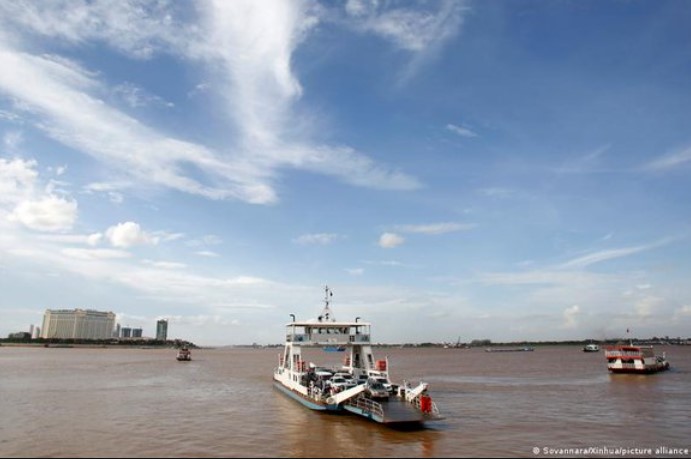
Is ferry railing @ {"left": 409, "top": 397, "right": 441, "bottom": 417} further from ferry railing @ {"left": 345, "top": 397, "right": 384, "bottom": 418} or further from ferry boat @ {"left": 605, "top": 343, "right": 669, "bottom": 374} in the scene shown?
ferry boat @ {"left": 605, "top": 343, "right": 669, "bottom": 374}

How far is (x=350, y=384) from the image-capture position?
2994cm

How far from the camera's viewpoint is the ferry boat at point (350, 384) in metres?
24.8

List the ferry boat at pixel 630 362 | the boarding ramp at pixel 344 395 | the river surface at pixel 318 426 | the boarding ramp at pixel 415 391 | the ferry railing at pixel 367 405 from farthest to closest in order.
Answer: the ferry boat at pixel 630 362, the boarding ramp at pixel 344 395, the boarding ramp at pixel 415 391, the ferry railing at pixel 367 405, the river surface at pixel 318 426

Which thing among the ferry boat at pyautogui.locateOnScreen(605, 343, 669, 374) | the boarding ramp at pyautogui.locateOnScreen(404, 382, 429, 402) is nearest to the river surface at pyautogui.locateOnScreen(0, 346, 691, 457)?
the boarding ramp at pyautogui.locateOnScreen(404, 382, 429, 402)

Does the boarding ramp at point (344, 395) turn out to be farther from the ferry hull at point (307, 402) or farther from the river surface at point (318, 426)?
the river surface at point (318, 426)

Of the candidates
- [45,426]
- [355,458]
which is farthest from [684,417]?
[45,426]

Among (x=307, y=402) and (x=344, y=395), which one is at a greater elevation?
(x=344, y=395)

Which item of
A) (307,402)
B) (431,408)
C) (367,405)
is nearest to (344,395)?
(367,405)

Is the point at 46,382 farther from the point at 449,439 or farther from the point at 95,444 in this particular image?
the point at 449,439

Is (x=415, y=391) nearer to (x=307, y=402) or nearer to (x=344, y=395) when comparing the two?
(x=344, y=395)

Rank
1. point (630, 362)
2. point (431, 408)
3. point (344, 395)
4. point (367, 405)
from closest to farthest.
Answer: point (431, 408)
point (367, 405)
point (344, 395)
point (630, 362)

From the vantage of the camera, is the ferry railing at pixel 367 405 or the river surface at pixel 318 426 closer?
the river surface at pixel 318 426

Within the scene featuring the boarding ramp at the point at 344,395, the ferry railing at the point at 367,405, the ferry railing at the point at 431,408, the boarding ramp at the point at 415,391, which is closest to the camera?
the ferry railing at the point at 367,405

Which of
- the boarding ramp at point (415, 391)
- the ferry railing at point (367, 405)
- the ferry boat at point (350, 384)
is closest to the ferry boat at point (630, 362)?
the ferry boat at point (350, 384)
